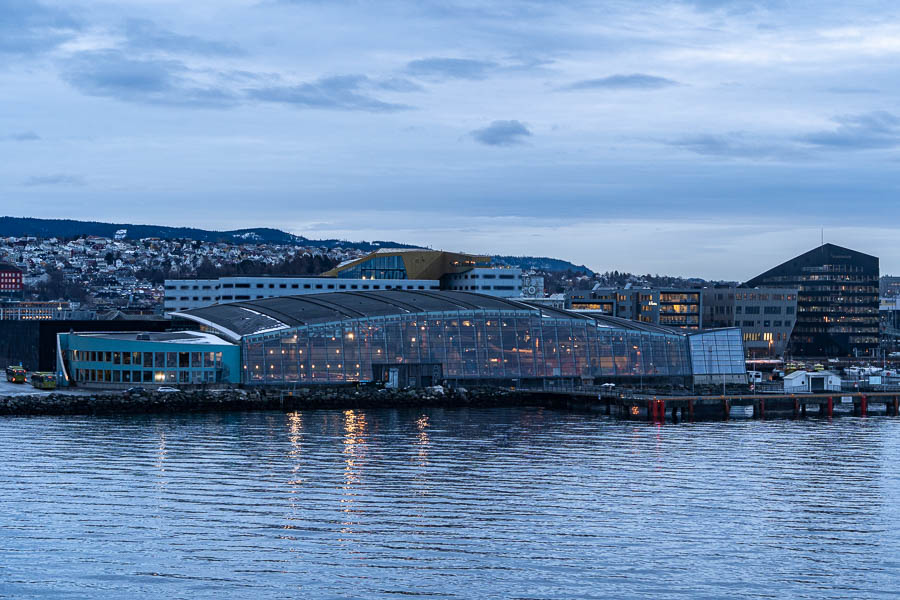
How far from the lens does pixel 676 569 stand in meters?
34.0

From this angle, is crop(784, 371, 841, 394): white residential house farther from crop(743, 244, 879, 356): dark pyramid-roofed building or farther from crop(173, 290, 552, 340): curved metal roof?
crop(743, 244, 879, 356): dark pyramid-roofed building

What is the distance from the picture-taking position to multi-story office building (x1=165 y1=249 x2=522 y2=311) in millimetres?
137000

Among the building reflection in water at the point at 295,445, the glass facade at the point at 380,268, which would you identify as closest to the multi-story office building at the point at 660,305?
the glass facade at the point at 380,268

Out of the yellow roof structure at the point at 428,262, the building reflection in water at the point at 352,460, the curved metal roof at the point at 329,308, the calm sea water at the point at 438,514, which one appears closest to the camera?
the calm sea water at the point at 438,514


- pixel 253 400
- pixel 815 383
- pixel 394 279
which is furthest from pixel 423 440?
pixel 394 279

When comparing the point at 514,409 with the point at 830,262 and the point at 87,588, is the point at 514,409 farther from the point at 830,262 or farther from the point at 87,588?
the point at 830,262

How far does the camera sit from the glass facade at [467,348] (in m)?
83.1

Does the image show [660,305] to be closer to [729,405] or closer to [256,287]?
[256,287]

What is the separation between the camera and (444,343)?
8712 centimetres

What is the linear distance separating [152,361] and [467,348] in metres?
22.2

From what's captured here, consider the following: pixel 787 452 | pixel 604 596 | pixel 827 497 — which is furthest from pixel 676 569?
pixel 787 452

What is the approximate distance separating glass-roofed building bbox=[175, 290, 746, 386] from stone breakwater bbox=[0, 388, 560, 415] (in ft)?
9.45

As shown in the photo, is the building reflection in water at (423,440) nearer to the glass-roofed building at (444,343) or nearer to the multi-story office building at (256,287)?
the glass-roofed building at (444,343)

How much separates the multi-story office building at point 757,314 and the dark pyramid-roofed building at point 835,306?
31.6 ft
